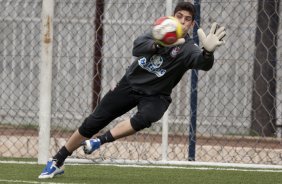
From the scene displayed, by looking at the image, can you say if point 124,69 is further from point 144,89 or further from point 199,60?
point 199,60

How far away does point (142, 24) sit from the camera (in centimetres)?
1332

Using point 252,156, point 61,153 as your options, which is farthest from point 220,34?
point 252,156

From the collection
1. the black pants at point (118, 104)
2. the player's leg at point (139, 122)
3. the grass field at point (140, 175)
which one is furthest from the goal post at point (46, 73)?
the player's leg at point (139, 122)

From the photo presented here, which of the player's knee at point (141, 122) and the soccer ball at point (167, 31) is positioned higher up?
the soccer ball at point (167, 31)

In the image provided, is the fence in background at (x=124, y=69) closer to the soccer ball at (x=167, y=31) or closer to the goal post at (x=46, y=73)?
the goal post at (x=46, y=73)

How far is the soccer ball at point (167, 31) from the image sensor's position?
838 centimetres

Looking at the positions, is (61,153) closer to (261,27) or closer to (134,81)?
(134,81)

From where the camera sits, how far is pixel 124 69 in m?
13.9

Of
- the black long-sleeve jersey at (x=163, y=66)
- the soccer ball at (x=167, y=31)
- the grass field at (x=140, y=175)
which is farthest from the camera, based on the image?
the grass field at (x=140, y=175)

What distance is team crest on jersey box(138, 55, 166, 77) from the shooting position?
29.3 ft

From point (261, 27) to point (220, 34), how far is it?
5054 millimetres

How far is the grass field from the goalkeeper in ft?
0.95

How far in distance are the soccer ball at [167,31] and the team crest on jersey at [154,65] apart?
0.48 metres

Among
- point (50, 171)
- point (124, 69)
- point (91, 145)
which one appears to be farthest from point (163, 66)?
point (124, 69)
